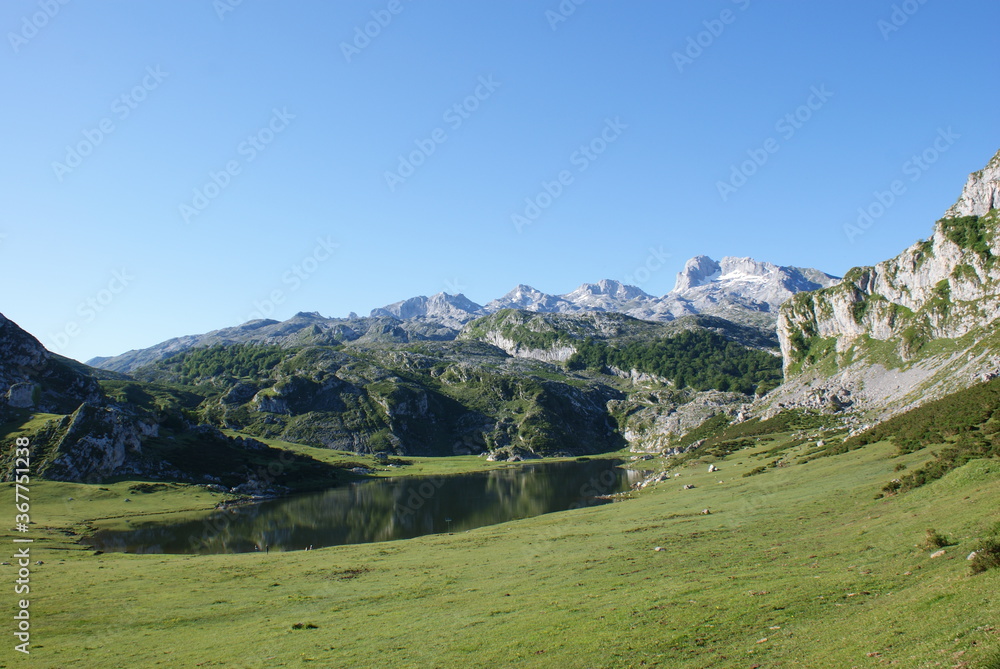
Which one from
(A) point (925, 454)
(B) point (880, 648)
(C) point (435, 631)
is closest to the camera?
(B) point (880, 648)

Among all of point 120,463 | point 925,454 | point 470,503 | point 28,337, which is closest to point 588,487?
point 470,503

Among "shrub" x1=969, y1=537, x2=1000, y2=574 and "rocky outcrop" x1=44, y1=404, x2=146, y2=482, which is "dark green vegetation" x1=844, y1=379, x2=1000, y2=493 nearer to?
"shrub" x1=969, y1=537, x2=1000, y2=574

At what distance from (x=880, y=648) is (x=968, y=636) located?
2.23m

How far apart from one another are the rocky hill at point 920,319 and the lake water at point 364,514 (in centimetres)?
6877

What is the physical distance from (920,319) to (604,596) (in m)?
177

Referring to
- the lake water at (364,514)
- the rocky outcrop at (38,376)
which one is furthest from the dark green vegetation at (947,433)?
the rocky outcrop at (38,376)

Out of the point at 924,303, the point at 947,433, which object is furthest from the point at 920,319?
the point at 947,433

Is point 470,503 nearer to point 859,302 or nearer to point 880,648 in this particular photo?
point 880,648

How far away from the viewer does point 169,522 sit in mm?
104000

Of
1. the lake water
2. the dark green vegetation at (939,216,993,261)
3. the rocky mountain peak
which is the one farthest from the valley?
the rocky mountain peak

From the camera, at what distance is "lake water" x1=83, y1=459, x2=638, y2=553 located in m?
84.8

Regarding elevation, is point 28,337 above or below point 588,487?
above

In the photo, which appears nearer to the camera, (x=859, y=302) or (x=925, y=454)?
(x=925, y=454)

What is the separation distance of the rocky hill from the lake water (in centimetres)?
6877
